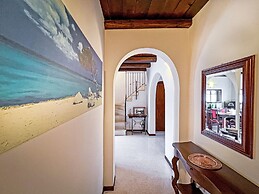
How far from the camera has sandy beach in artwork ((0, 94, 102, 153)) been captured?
550mm

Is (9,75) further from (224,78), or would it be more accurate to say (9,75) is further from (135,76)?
(135,76)

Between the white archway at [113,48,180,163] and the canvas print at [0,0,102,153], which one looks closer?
the canvas print at [0,0,102,153]

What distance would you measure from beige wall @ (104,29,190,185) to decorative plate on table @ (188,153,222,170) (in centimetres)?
94

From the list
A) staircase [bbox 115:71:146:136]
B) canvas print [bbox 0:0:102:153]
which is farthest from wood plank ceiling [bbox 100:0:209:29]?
staircase [bbox 115:71:146:136]

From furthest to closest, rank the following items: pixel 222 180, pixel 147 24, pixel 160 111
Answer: pixel 160 111 < pixel 147 24 < pixel 222 180

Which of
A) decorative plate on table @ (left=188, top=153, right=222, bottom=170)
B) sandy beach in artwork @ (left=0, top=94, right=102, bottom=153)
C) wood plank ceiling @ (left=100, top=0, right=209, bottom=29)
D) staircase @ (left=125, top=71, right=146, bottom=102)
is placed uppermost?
wood plank ceiling @ (left=100, top=0, right=209, bottom=29)

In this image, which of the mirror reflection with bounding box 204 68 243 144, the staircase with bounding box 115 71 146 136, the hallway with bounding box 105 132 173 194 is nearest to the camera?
the mirror reflection with bounding box 204 68 243 144

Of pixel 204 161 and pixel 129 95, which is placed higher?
pixel 129 95

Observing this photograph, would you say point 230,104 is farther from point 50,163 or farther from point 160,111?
point 160,111

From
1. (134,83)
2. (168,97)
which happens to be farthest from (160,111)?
(168,97)

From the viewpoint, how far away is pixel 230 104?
212 cm

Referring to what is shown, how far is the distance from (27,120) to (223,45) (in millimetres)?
2146

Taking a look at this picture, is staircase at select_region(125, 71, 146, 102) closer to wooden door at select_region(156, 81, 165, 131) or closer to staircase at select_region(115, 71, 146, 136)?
staircase at select_region(115, 71, 146, 136)

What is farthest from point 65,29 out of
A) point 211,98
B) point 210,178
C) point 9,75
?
point 211,98
